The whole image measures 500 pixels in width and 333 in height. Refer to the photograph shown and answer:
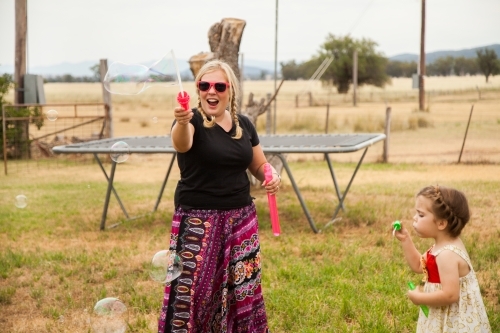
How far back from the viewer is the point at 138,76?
13.1 ft

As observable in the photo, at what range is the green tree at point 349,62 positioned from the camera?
34406 mm

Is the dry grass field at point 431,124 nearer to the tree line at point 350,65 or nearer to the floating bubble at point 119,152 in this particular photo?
the floating bubble at point 119,152

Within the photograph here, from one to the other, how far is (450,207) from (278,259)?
2983mm

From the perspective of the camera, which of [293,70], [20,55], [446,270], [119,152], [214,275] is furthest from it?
[293,70]

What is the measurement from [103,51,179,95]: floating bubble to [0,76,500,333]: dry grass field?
0.86 ft

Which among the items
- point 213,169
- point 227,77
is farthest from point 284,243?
point 227,77

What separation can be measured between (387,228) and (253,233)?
3.68 m

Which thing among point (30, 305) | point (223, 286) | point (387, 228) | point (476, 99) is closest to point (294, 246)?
point (387, 228)

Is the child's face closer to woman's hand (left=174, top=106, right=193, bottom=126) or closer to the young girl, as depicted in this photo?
the young girl

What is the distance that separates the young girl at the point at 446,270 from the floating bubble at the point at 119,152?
3568mm

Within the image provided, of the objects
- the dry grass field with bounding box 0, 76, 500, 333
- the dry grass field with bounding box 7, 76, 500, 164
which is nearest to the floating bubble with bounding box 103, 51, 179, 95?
the dry grass field with bounding box 0, 76, 500, 333

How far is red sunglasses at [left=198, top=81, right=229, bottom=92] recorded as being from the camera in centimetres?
335

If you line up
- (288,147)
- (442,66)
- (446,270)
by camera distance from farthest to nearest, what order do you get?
(442,66) < (288,147) < (446,270)

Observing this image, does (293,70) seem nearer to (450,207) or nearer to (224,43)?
(224,43)
